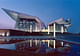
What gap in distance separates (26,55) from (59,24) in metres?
26.5

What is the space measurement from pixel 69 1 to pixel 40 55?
32.6 metres

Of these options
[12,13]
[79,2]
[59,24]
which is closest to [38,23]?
[59,24]

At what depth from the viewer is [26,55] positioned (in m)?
2.50

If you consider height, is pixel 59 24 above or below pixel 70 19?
below

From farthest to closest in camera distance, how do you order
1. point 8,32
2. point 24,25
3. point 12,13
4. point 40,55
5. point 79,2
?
point 79,2 → point 24,25 → point 12,13 → point 8,32 → point 40,55

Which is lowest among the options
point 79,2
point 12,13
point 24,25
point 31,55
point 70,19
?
point 31,55

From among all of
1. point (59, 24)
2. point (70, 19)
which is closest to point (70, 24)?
point (70, 19)

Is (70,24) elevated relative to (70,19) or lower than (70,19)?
lower

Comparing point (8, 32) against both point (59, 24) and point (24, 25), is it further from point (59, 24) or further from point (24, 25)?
point (59, 24)

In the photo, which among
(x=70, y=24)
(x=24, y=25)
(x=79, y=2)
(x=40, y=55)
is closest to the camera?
(x=40, y=55)

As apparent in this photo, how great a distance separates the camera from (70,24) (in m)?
26.9

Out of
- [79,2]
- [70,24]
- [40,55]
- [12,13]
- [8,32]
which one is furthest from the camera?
[79,2]

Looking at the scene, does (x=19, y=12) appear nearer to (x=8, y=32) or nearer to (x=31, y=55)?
(x=8, y=32)

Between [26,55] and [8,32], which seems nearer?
[26,55]
